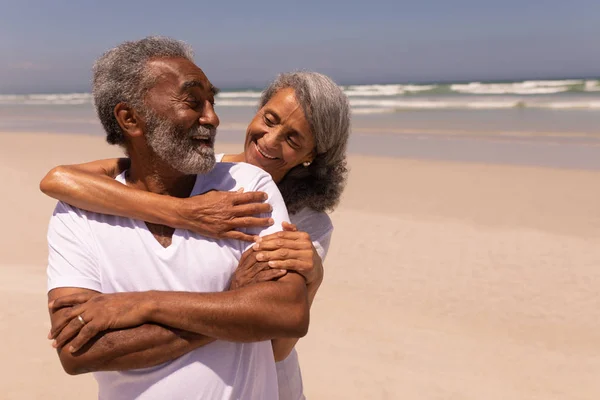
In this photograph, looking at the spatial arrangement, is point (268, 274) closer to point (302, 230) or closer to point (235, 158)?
point (302, 230)

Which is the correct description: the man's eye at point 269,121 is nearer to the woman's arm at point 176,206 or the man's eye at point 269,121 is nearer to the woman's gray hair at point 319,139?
the woman's gray hair at point 319,139

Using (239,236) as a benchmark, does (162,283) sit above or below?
below

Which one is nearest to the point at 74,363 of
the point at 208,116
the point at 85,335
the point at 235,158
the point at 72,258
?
the point at 85,335

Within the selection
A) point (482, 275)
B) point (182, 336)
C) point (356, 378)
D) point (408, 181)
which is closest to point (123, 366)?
point (182, 336)

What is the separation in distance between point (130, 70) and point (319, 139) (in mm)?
993

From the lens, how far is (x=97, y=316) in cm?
187

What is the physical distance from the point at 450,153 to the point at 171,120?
12982 millimetres

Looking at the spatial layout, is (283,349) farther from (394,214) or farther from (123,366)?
(394,214)

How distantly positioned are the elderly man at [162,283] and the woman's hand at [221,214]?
0.05 m

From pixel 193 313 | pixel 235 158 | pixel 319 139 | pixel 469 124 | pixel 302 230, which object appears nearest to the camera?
pixel 193 313

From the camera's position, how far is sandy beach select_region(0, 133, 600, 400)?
16.0 feet

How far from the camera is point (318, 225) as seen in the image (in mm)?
2756

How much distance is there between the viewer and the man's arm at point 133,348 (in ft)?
6.14

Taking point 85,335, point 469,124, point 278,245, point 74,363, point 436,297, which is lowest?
point 469,124
